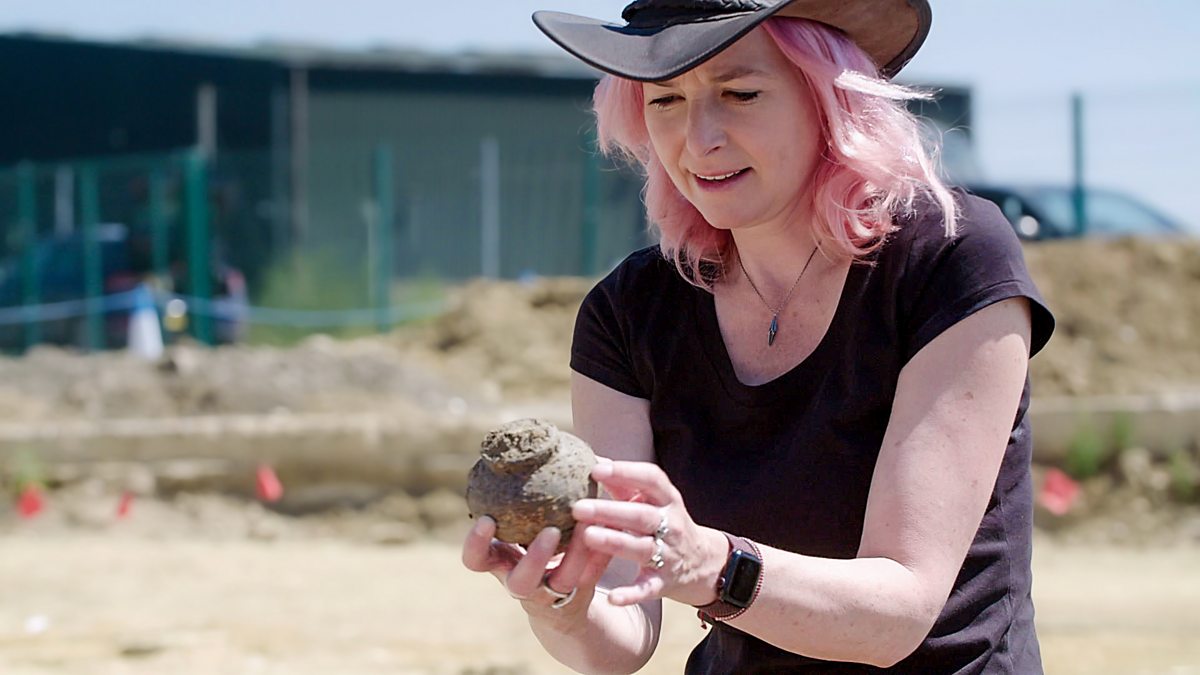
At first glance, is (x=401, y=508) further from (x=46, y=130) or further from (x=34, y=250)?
(x=46, y=130)

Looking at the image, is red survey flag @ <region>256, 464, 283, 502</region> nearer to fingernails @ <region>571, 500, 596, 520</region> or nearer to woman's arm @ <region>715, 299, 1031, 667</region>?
woman's arm @ <region>715, 299, 1031, 667</region>

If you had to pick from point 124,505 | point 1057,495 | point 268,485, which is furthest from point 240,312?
point 1057,495

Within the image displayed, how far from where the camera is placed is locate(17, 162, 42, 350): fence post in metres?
15.5

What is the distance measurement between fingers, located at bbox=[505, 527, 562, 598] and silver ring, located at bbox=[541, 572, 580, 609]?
3 centimetres

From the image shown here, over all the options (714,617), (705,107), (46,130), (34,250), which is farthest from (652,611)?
(46,130)

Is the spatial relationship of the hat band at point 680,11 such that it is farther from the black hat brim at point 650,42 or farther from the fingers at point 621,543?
the fingers at point 621,543

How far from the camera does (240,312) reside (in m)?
15.3

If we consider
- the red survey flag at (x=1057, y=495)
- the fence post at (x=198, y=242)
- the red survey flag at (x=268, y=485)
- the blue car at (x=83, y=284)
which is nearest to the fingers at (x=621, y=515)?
Result: the red survey flag at (x=1057, y=495)

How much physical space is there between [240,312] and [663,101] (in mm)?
13420

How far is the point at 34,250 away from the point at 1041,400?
35.1ft

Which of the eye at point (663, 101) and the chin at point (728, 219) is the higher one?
the eye at point (663, 101)

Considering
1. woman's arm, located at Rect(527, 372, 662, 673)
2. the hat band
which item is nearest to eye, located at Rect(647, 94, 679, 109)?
the hat band

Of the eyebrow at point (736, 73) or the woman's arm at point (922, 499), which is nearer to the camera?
the woman's arm at point (922, 499)

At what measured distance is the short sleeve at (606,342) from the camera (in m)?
2.60
